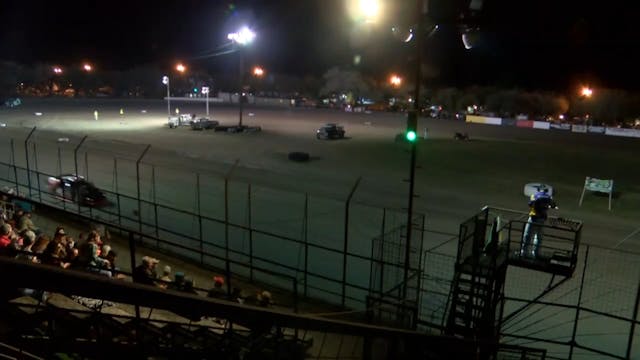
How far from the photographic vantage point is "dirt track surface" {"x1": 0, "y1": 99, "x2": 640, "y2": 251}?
81.2 feet

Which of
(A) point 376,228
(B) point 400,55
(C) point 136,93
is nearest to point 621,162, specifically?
(A) point 376,228

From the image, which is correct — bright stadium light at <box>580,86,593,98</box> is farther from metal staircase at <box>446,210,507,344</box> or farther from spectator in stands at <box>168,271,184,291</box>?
spectator in stands at <box>168,271,184,291</box>

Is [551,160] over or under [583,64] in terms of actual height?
under

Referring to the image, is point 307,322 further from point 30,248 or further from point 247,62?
point 247,62

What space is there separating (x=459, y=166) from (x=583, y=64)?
84.1m

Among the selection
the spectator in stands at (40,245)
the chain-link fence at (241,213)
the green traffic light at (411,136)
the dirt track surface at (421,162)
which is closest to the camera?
the spectator in stands at (40,245)

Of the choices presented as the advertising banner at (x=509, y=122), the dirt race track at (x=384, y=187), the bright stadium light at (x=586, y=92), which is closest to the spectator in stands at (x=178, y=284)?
the dirt race track at (x=384, y=187)

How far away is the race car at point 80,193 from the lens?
832 inches

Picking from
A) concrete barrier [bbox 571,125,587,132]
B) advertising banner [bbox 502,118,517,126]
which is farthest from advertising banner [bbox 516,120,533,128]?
concrete barrier [bbox 571,125,587,132]

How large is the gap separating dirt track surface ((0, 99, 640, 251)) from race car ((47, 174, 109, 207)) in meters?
8.53

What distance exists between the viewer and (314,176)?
30.7 m

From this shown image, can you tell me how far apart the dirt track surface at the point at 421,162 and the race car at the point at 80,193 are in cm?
853

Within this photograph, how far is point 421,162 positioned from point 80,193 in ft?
79.8

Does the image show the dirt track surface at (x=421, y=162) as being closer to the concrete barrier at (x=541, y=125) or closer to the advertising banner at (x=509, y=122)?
the concrete barrier at (x=541, y=125)
